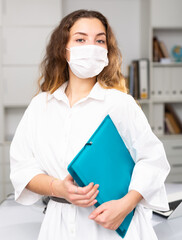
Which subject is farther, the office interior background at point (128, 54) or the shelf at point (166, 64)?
the shelf at point (166, 64)

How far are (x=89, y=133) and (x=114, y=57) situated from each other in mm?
339

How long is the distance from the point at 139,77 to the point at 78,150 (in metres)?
2.49

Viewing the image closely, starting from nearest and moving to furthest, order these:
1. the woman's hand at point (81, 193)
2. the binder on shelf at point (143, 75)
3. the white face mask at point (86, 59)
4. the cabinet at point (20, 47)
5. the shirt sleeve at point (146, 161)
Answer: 1. the woman's hand at point (81, 193)
2. the shirt sleeve at point (146, 161)
3. the white face mask at point (86, 59)
4. the cabinet at point (20, 47)
5. the binder on shelf at point (143, 75)

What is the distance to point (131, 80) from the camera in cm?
337

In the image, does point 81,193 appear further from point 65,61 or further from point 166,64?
point 166,64

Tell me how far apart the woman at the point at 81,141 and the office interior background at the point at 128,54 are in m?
1.89

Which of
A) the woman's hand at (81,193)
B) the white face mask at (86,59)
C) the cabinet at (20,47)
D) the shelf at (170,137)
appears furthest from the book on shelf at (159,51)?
the woman's hand at (81,193)

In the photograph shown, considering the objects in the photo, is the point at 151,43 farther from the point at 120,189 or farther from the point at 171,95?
the point at 120,189

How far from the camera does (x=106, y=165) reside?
906mm

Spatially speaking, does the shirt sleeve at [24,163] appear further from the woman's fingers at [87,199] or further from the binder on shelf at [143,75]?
the binder on shelf at [143,75]

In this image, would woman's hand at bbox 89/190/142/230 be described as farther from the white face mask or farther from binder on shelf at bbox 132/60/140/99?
binder on shelf at bbox 132/60/140/99

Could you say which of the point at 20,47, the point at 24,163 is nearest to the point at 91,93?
the point at 24,163

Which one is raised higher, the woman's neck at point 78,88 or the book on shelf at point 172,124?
the woman's neck at point 78,88

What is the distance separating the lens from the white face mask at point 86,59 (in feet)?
3.52
